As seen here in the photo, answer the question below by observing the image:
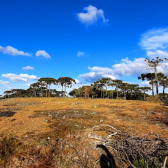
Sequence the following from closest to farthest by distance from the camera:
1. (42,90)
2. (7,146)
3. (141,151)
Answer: (141,151), (7,146), (42,90)

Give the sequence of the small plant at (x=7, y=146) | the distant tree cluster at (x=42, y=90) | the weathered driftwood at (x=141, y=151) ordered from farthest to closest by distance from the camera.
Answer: the distant tree cluster at (x=42, y=90) < the small plant at (x=7, y=146) < the weathered driftwood at (x=141, y=151)

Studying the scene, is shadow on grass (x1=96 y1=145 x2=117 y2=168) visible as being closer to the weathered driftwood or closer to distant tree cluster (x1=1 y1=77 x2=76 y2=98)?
the weathered driftwood

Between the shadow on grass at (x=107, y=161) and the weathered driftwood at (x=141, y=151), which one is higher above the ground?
the weathered driftwood at (x=141, y=151)

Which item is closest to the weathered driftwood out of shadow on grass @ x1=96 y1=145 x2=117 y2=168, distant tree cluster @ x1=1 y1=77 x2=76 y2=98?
shadow on grass @ x1=96 y1=145 x2=117 y2=168

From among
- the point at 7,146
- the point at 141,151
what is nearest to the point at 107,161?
the point at 141,151

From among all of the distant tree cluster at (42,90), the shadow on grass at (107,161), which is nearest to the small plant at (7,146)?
the shadow on grass at (107,161)

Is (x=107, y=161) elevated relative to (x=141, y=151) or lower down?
lower down

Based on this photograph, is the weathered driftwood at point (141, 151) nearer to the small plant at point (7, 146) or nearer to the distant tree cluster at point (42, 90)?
the small plant at point (7, 146)

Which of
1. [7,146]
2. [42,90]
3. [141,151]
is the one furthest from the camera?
[42,90]

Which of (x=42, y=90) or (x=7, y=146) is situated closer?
(x=7, y=146)

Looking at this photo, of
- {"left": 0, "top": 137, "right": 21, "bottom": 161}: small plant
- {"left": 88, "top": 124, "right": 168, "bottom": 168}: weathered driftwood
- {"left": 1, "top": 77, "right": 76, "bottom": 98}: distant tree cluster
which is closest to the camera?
{"left": 88, "top": 124, "right": 168, "bottom": 168}: weathered driftwood

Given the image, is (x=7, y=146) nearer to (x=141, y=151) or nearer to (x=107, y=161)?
(x=107, y=161)

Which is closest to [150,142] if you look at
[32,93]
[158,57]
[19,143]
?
[19,143]

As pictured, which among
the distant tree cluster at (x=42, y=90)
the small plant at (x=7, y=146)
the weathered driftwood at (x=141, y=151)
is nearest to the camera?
the weathered driftwood at (x=141, y=151)
